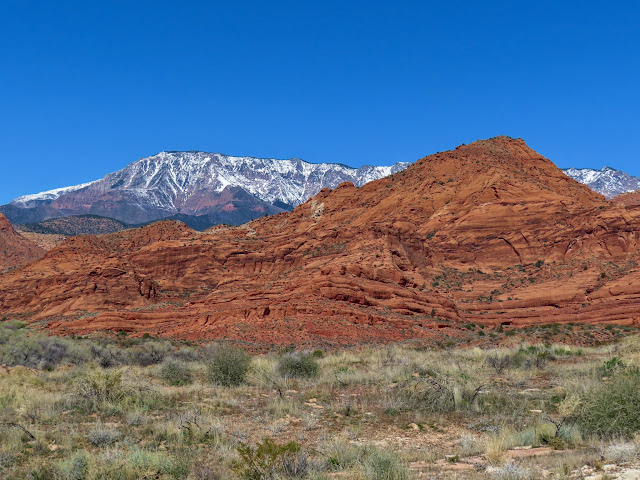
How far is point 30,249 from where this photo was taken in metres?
98.9

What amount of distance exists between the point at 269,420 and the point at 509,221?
4771 cm

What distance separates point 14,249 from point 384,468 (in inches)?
4147

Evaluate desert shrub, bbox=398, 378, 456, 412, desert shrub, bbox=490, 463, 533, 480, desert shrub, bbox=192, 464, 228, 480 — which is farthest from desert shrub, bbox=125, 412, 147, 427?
desert shrub, bbox=490, 463, 533, 480

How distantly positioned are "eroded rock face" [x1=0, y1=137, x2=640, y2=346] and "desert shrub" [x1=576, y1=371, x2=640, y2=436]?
23.1 m

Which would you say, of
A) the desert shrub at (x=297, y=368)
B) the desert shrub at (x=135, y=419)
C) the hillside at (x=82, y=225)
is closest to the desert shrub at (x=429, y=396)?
the desert shrub at (x=297, y=368)

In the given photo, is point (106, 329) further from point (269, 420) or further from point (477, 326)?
point (269, 420)

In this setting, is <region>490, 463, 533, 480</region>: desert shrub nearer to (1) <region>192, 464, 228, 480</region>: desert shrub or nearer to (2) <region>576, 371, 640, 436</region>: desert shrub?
(2) <region>576, 371, 640, 436</region>: desert shrub

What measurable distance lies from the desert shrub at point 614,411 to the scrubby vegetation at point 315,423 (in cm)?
2

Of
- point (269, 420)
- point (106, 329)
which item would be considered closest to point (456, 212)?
point (106, 329)

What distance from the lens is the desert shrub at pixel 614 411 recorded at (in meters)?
8.11

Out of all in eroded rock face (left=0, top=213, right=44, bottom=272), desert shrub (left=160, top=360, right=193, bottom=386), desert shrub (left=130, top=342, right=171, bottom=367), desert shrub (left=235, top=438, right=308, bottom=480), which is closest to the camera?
desert shrub (left=235, top=438, right=308, bottom=480)

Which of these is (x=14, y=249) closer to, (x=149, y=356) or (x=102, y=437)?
(x=149, y=356)

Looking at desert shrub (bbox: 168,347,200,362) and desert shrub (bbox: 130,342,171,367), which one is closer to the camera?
desert shrub (bbox: 130,342,171,367)

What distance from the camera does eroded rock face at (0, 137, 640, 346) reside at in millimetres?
37344
